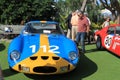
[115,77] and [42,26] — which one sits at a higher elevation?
[42,26]

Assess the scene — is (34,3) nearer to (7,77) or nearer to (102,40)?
(102,40)

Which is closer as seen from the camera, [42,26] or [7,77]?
[7,77]

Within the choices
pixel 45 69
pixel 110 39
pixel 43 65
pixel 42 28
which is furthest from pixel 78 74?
pixel 110 39

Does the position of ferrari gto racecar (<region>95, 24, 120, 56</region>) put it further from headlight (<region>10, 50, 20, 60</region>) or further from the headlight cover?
headlight (<region>10, 50, 20, 60</region>)

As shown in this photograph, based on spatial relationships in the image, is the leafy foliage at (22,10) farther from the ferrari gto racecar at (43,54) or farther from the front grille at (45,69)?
the front grille at (45,69)

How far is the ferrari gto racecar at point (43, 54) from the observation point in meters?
7.90

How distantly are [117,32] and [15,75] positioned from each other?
4.66 m

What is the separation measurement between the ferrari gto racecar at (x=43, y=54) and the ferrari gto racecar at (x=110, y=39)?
228 cm

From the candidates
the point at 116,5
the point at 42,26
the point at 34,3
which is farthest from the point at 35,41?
the point at 116,5

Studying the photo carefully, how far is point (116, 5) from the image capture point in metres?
26.4

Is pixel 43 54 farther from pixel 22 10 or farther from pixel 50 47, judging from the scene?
pixel 22 10

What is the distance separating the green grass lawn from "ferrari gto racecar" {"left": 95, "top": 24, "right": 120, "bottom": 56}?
0.35m

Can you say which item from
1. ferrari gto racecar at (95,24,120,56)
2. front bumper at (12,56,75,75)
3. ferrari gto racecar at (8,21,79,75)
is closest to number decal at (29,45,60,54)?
ferrari gto racecar at (8,21,79,75)

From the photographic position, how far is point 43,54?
26.7 ft
